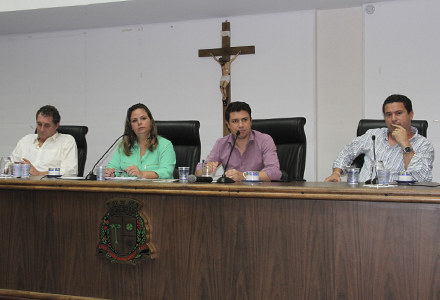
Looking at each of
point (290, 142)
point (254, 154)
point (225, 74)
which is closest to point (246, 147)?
point (254, 154)

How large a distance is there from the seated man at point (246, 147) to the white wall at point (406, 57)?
159 centimetres

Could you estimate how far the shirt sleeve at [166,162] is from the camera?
2.37 meters

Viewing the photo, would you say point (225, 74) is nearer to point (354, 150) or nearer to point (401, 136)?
point (354, 150)

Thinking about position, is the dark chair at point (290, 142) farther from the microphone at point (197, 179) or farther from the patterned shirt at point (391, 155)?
the microphone at point (197, 179)

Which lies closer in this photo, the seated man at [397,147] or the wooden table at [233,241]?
the wooden table at [233,241]

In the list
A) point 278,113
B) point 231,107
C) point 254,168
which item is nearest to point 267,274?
point 254,168

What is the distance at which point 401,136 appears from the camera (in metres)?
2.16

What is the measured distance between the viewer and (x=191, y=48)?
3971mm

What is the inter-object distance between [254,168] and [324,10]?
6.81 ft

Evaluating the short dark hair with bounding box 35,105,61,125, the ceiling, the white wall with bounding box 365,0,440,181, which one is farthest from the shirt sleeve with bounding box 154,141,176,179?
the white wall with bounding box 365,0,440,181

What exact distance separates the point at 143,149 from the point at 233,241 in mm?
1191

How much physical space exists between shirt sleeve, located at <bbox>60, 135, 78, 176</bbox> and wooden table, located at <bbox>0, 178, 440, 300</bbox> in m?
0.91

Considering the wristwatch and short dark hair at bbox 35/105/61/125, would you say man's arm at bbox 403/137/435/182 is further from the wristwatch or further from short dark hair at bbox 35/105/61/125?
short dark hair at bbox 35/105/61/125

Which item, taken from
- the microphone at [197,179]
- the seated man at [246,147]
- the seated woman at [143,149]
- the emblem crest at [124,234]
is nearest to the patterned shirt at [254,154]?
the seated man at [246,147]
